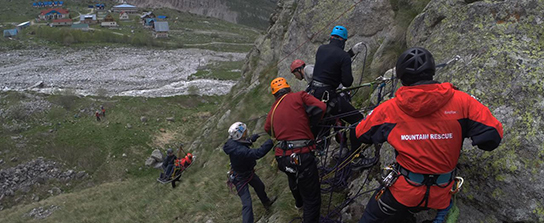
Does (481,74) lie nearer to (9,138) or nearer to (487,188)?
(487,188)

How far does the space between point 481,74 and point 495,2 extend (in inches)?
72.7

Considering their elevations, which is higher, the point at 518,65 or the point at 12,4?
the point at 518,65

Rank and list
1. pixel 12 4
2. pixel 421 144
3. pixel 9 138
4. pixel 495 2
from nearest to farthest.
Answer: pixel 421 144
pixel 495 2
pixel 9 138
pixel 12 4

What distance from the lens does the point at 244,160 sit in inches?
300

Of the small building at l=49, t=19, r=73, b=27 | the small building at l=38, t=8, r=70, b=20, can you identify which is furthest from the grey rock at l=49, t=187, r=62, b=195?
the small building at l=38, t=8, r=70, b=20

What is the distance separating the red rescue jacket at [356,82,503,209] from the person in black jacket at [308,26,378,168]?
2531 mm

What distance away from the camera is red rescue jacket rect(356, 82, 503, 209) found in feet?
12.1

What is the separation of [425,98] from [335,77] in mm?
3324

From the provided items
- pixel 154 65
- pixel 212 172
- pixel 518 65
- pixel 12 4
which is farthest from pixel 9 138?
pixel 12 4

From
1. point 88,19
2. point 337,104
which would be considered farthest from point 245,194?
point 88,19

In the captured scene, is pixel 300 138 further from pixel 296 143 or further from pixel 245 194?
pixel 245 194

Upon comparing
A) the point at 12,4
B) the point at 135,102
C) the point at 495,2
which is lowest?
the point at 12,4

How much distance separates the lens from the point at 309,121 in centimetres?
641

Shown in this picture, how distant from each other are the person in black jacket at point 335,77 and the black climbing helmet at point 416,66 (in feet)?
8.64
